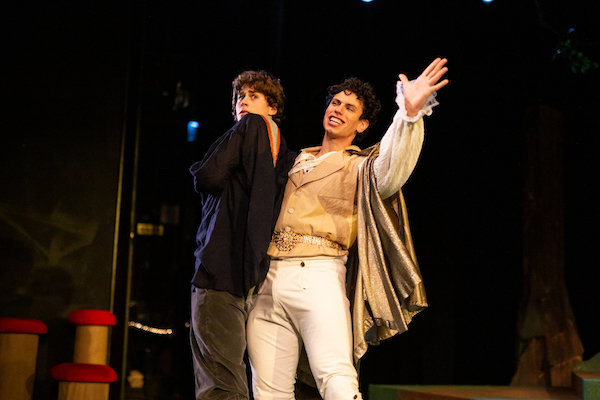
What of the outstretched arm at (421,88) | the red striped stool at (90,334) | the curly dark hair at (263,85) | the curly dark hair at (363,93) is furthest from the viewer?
the red striped stool at (90,334)

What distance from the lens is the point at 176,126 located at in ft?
11.8

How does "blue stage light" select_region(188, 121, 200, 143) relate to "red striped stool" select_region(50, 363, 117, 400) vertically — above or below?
above

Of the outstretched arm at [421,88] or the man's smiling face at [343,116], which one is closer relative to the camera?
the outstretched arm at [421,88]

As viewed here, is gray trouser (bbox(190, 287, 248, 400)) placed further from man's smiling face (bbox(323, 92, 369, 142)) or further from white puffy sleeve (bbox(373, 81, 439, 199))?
man's smiling face (bbox(323, 92, 369, 142))

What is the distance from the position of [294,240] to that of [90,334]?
1.31 meters

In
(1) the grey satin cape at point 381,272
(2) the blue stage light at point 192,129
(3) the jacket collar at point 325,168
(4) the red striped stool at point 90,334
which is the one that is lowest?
(4) the red striped stool at point 90,334

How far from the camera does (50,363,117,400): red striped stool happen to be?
2441 mm

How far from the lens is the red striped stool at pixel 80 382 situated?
8.01ft

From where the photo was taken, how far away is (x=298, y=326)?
75.5 inches

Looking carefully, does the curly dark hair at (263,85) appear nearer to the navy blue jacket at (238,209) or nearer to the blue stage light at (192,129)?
the navy blue jacket at (238,209)

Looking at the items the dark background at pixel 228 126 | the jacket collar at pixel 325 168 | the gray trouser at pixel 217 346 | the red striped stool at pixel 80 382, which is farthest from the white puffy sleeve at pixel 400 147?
the dark background at pixel 228 126

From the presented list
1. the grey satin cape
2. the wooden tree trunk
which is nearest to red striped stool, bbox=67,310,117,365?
the grey satin cape

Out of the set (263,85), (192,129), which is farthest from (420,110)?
(192,129)

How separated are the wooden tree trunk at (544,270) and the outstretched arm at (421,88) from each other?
8.67 ft
